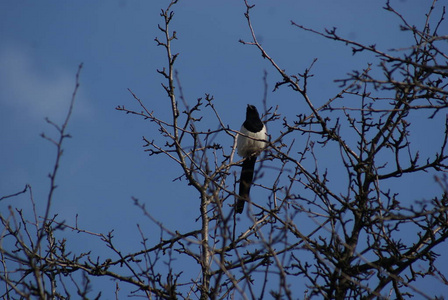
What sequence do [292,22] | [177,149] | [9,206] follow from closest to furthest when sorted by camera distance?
[9,206] → [292,22] → [177,149]

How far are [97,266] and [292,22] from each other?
236cm

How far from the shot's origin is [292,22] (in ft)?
10.9

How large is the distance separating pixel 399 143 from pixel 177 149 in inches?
75.3

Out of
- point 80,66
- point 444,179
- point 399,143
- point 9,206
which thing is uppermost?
point 399,143

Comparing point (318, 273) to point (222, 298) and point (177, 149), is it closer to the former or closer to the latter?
point (222, 298)

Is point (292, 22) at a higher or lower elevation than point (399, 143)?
higher

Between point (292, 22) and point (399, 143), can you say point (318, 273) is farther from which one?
point (292, 22)

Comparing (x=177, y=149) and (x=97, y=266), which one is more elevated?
(x=177, y=149)

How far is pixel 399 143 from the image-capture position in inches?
141

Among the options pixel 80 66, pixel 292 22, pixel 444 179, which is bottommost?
pixel 444 179

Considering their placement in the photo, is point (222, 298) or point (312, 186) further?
point (222, 298)

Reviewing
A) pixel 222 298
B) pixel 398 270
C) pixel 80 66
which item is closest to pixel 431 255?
pixel 398 270

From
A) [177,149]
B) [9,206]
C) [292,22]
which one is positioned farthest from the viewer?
[177,149]

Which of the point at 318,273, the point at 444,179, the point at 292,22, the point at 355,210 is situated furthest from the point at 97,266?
the point at 444,179
